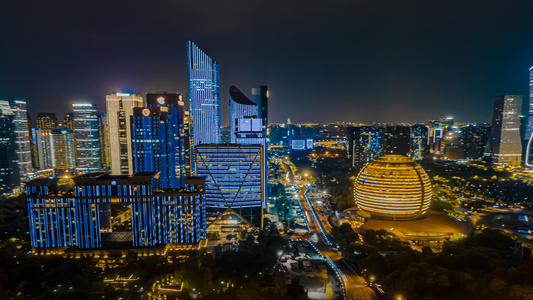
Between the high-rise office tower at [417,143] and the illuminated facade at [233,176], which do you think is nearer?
the illuminated facade at [233,176]

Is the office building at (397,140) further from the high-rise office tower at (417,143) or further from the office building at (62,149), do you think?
the office building at (62,149)

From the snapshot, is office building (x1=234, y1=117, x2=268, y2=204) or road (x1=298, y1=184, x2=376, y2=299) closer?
road (x1=298, y1=184, x2=376, y2=299)

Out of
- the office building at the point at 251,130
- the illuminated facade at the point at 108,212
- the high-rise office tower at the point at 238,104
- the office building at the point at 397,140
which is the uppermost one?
the high-rise office tower at the point at 238,104

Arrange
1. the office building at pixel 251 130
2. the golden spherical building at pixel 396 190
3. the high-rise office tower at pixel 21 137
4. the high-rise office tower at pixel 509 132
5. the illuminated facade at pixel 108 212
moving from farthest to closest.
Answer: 1. the high-rise office tower at pixel 509 132
2. the high-rise office tower at pixel 21 137
3. the office building at pixel 251 130
4. the golden spherical building at pixel 396 190
5. the illuminated facade at pixel 108 212

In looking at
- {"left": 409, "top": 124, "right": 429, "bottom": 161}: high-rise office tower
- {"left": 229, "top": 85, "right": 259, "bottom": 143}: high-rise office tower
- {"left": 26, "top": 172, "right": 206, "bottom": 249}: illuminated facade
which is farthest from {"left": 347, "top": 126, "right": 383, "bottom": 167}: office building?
{"left": 26, "top": 172, "right": 206, "bottom": 249}: illuminated facade

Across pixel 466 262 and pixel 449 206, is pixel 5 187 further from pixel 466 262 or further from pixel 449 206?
pixel 449 206

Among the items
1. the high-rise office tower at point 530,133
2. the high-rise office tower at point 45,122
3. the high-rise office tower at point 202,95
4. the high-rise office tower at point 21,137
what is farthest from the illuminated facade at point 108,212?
the high-rise office tower at point 530,133

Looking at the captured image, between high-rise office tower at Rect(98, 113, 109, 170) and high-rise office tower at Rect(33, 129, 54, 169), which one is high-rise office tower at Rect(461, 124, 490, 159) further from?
high-rise office tower at Rect(33, 129, 54, 169)
